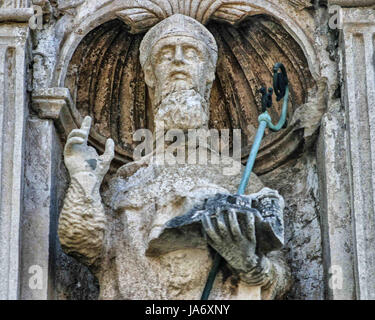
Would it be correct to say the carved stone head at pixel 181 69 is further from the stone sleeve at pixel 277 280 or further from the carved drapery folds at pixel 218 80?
the stone sleeve at pixel 277 280

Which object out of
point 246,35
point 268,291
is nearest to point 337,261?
point 268,291

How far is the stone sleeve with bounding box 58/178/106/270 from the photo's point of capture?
7570mm

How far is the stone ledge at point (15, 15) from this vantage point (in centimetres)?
Result: 806

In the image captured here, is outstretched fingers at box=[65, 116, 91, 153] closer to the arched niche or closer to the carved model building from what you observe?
the carved model building

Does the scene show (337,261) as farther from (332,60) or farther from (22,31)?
(22,31)

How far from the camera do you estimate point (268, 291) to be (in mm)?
7703

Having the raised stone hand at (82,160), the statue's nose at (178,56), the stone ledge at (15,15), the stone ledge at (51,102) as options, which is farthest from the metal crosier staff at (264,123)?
the stone ledge at (15,15)

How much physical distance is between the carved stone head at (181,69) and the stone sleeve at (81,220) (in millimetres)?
873

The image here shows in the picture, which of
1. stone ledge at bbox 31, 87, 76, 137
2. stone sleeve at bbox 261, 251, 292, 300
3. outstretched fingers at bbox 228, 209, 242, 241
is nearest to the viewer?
outstretched fingers at bbox 228, 209, 242, 241

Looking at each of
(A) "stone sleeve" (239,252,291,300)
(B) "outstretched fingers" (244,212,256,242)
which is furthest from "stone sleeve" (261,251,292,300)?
(B) "outstretched fingers" (244,212,256,242)

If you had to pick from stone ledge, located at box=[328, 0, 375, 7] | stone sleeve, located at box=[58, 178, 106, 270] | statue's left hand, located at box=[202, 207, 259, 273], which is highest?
stone ledge, located at box=[328, 0, 375, 7]

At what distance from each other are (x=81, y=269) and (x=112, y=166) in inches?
32.1

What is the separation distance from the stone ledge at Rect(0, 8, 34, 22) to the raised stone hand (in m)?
0.86

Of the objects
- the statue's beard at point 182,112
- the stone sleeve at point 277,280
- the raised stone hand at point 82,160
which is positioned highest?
the statue's beard at point 182,112
